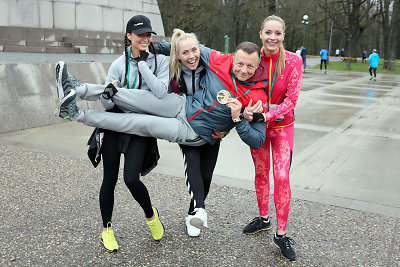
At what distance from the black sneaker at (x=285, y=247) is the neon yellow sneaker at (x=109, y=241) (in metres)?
1.22

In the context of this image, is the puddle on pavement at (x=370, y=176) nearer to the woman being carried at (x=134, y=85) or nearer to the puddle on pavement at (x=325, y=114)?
the puddle on pavement at (x=325, y=114)

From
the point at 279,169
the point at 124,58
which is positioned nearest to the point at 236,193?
the point at 279,169

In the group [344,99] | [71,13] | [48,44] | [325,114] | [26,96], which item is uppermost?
[71,13]

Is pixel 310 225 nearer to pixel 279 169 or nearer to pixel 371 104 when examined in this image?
pixel 279 169

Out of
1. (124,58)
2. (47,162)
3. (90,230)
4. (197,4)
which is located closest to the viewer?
(124,58)

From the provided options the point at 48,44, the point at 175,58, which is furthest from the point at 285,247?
the point at 48,44

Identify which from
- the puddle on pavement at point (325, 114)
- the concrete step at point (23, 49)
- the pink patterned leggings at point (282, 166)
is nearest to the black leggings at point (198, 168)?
the pink patterned leggings at point (282, 166)

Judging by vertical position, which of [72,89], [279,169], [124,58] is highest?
[124,58]

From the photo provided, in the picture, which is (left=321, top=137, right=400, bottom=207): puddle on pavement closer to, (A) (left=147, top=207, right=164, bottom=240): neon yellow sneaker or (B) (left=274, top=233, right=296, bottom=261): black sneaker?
(B) (left=274, top=233, right=296, bottom=261): black sneaker

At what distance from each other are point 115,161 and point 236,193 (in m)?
1.82

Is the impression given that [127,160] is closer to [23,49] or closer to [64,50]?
[23,49]

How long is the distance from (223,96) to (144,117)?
0.57 meters

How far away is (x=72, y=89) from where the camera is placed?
9.55ft

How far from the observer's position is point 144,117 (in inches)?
120
